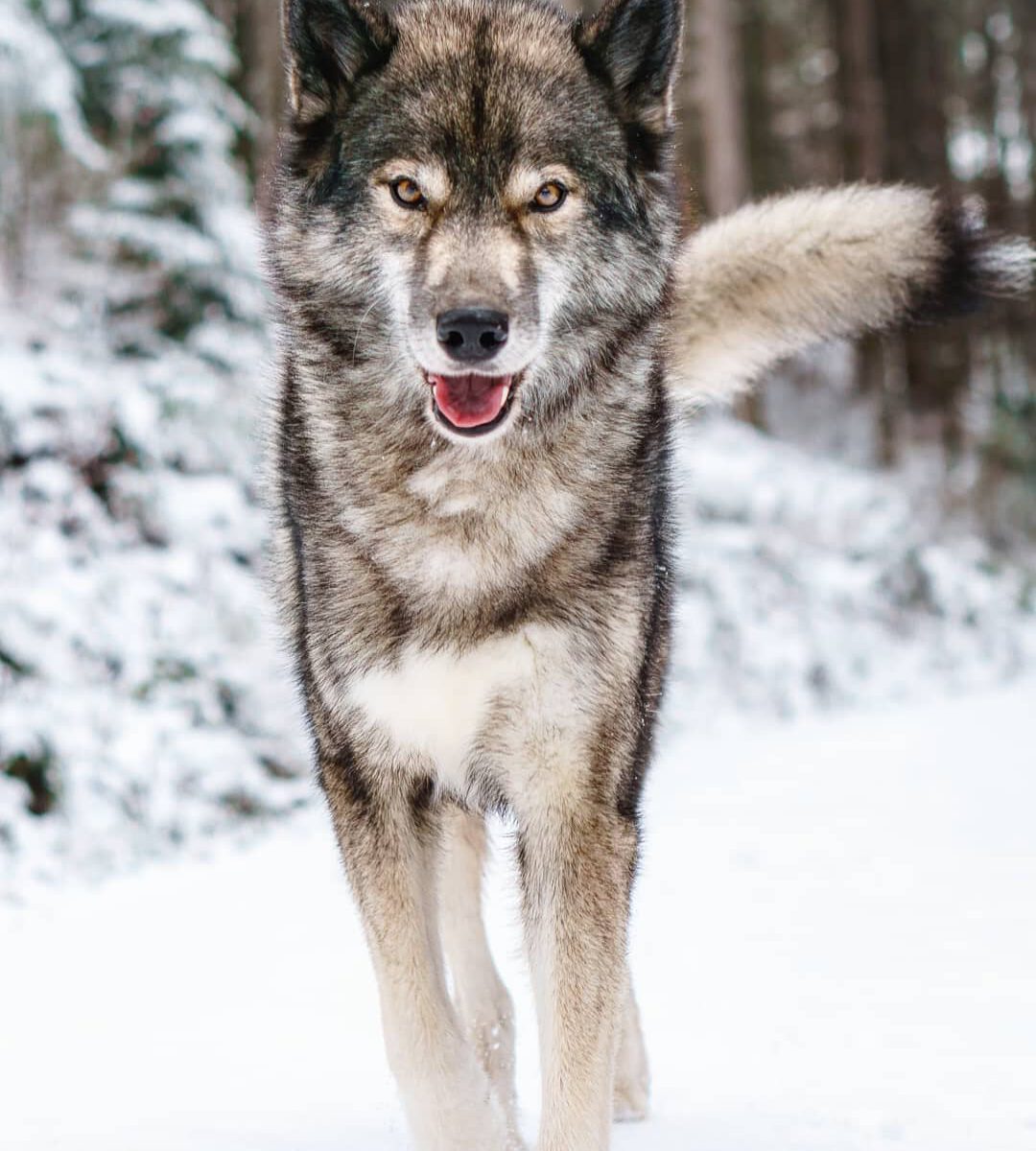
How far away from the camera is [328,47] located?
9.27 feet

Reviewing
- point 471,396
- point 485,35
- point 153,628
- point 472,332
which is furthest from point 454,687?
point 153,628

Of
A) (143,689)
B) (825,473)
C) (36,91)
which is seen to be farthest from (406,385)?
(825,473)

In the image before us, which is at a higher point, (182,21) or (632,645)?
(182,21)

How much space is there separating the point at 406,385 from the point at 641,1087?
1.63 meters

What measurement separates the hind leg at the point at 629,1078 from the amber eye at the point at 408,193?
1.73m

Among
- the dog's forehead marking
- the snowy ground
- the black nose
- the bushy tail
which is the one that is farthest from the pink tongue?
the bushy tail

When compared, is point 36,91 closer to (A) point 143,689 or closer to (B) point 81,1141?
(A) point 143,689

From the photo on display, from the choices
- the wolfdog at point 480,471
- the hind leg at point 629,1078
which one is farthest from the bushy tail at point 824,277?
the hind leg at point 629,1078

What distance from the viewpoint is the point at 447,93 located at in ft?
8.77

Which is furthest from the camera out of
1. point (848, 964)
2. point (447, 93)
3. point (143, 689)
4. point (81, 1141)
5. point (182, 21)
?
point (182, 21)

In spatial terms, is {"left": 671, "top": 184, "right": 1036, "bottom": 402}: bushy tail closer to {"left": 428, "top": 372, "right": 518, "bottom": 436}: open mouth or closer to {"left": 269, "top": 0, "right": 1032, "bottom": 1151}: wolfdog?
{"left": 269, "top": 0, "right": 1032, "bottom": 1151}: wolfdog

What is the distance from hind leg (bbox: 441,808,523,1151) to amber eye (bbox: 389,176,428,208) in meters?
1.32

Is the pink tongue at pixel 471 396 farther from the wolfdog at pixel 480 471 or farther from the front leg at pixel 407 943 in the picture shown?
the front leg at pixel 407 943

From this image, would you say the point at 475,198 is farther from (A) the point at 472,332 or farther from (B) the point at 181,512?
(B) the point at 181,512
